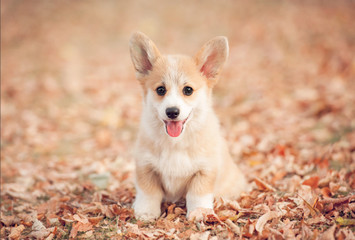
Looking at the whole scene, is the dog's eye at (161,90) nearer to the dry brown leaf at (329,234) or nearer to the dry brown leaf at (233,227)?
the dry brown leaf at (233,227)

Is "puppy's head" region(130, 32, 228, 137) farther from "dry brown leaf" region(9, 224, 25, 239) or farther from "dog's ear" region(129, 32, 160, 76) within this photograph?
"dry brown leaf" region(9, 224, 25, 239)

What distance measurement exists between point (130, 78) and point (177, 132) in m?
7.08

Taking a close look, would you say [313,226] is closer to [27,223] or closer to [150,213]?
[150,213]

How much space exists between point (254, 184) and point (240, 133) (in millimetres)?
2060

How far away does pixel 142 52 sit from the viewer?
11.3 feet

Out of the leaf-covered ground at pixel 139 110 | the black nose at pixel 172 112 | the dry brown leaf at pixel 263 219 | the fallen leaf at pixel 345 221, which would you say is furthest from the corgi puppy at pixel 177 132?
the fallen leaf at pixel 345 221

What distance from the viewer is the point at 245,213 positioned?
320 cm

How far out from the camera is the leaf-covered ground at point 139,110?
3.15 meters

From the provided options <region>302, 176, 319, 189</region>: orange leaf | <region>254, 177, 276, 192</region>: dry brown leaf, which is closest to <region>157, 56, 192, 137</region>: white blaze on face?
<region>254, 177, 276, 192</region>: dry brown leaf

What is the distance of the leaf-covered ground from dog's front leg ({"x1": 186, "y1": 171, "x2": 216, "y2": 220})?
0.51 ft

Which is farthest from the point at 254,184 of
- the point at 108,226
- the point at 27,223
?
the point at 27,223

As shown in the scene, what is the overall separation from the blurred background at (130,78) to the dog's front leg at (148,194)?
1.19m

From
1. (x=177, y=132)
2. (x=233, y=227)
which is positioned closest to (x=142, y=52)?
(x=177, y=132)

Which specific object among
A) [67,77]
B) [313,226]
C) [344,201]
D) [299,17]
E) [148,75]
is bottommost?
[313,226]
